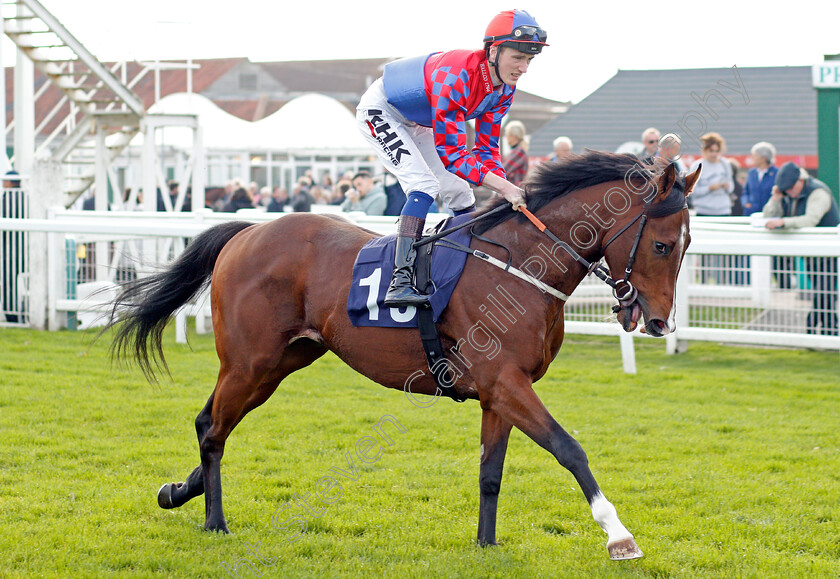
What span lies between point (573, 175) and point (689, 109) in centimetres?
1952

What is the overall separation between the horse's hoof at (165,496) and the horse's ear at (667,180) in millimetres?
2552

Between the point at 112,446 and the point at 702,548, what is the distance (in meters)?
3.33

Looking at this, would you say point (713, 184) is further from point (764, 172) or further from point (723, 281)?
point (723, 281)

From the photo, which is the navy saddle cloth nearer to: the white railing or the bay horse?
the bay horse

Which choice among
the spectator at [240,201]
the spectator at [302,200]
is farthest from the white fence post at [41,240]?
the spectator at [302,200]

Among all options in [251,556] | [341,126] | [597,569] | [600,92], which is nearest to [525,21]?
[597,569]

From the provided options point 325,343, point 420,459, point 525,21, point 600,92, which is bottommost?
point 420,459

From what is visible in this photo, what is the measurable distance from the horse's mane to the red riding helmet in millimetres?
479

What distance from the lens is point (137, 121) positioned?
42.7 feet

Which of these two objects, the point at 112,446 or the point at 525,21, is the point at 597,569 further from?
the point at 112,446

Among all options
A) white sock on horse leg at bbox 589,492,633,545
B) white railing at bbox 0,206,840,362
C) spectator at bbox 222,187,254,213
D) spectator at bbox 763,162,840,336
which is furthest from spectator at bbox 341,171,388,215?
white sock on horse leg at bbox 589,492,633,545

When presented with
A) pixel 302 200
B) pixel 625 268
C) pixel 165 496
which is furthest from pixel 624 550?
pixel 302 200

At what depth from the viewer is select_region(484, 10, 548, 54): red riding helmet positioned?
379 centimetres

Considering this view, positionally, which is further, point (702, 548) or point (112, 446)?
point (112, 446)
